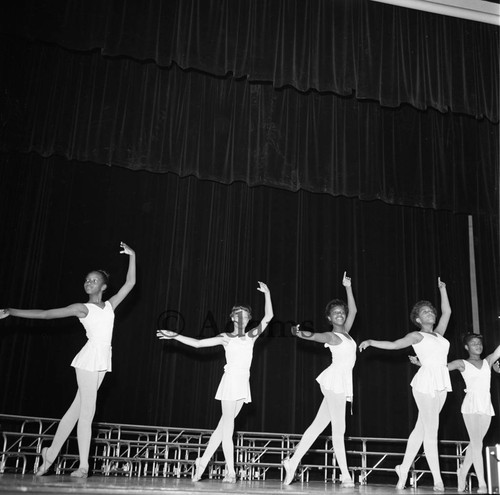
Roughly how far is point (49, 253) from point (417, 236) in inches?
213

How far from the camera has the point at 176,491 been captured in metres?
4.94

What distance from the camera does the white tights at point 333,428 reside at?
6344 millimetres

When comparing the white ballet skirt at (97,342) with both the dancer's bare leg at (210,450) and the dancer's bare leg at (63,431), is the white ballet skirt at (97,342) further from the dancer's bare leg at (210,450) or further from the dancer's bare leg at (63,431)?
the dancer's bare leg at (210,450)

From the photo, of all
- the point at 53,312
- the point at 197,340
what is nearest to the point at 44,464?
the point at 53,312

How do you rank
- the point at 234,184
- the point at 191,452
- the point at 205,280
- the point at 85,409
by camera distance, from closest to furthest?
the point at 85,409 → the point at 205,280 → the point at 191,452 → the point at 234,184

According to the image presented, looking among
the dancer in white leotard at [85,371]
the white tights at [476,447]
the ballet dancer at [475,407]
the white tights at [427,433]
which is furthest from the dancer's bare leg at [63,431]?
the white tights at [476,447]

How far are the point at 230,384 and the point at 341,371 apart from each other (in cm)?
113

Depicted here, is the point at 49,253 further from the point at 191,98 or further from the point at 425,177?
the point at 425,177

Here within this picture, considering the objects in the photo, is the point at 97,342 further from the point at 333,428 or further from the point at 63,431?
the point at 333,428

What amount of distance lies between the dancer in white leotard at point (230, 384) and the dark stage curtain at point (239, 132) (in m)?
2.54

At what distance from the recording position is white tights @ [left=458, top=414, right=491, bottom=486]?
6.59m

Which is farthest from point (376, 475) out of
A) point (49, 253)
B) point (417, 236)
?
point (49, 253)

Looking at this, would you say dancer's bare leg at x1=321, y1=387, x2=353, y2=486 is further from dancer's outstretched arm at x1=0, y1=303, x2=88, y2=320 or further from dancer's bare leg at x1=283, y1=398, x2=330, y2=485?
dancer's outstretched arm at x1=0, y1=303, x2=88, y2=320

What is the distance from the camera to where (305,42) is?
→ 8797mm
